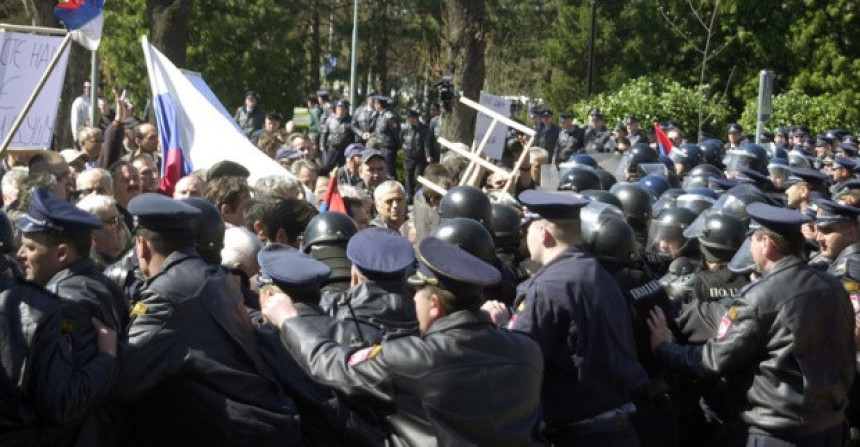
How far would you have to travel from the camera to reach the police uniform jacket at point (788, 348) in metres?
5.69

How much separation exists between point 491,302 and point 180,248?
62.0 inches

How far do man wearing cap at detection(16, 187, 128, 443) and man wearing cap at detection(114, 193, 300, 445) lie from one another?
15 cm

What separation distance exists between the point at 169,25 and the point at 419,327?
15.5 meters

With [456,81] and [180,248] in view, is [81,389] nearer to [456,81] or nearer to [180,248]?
[180,248]

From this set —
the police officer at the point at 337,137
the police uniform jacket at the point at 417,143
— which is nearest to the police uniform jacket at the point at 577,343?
the police officer at the point at 337,137

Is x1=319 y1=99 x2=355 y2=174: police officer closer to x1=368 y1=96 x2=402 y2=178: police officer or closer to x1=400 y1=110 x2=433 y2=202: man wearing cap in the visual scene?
x1=368 y1=96 x2=402 y2=178: police officer

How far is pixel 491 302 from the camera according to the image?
5.86 m

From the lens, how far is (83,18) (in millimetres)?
9305

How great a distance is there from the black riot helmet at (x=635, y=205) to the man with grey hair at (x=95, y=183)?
3566 millimetres

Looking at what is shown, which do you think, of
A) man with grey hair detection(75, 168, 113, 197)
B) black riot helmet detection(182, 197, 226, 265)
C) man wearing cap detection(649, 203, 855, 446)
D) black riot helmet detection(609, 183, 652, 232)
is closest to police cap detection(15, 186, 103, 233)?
black riot helmet detection(182, 197, 226, 265)

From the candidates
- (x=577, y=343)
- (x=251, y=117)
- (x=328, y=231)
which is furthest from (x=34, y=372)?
(x=251, y=117)

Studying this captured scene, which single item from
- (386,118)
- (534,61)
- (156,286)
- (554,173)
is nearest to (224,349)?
(156,286)

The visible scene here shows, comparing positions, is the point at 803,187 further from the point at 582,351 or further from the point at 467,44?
the point at 467,44

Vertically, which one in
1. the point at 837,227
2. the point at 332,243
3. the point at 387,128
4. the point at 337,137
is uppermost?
the point at 332,243
